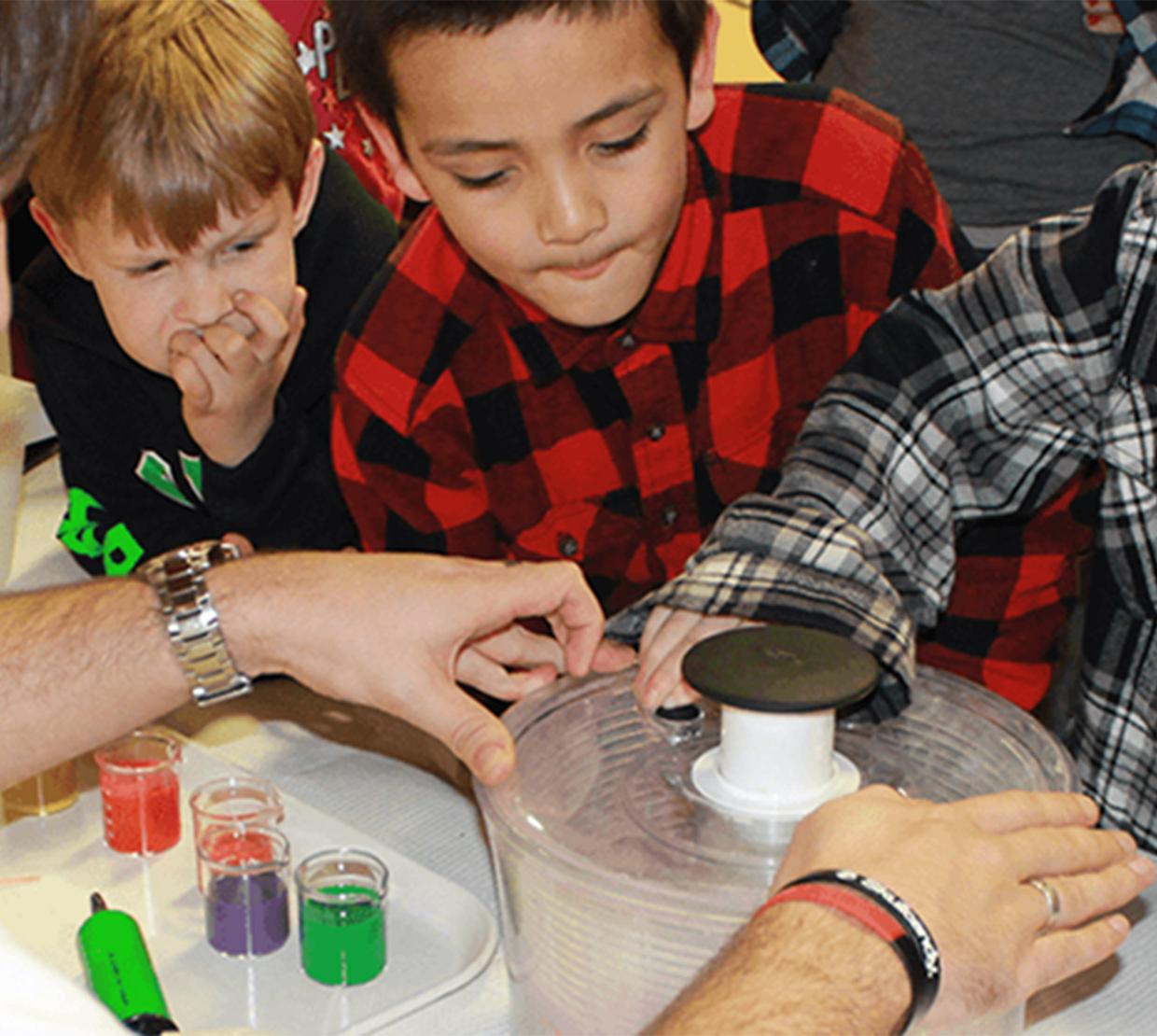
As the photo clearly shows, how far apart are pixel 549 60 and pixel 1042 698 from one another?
741mm

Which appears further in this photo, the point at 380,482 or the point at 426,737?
the point at 380,482

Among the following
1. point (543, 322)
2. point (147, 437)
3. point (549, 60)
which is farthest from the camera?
point (147, 437)

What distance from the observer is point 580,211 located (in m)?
1.17

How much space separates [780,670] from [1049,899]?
0.57ft

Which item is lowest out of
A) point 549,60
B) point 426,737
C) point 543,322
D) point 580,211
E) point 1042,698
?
point 1042,698

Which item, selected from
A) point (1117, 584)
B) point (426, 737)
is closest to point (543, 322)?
point (426, 737)

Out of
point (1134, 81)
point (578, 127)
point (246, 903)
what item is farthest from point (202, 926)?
point (1134, 81)

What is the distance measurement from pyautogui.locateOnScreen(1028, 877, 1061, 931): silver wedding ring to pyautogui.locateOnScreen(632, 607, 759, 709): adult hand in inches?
8.7

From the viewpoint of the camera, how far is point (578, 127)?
1.15 meters

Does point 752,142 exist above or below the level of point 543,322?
above

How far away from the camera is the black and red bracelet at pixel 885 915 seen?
0.71m

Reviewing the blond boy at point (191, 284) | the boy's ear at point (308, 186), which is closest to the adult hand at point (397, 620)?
the blond boy at point (191, 284)

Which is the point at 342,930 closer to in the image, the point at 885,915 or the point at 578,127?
the point at 885,915

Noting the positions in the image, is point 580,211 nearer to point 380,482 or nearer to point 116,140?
point 380,482
